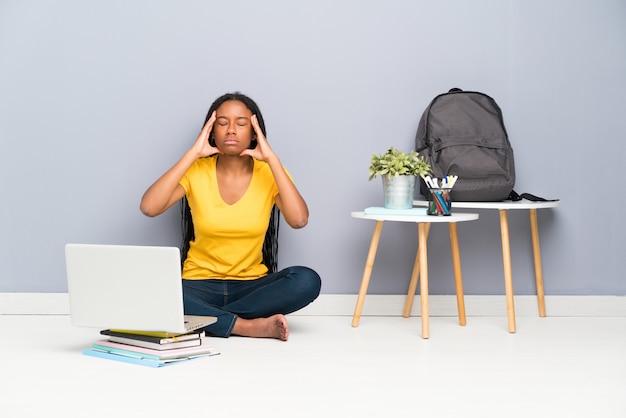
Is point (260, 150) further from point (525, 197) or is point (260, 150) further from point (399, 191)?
point (525, 197)

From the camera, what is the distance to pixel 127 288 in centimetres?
203

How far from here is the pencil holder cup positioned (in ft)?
8.12

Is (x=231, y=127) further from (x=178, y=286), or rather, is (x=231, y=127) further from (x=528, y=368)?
(x=528, y=368)

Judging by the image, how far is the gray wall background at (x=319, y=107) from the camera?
9.44 ft

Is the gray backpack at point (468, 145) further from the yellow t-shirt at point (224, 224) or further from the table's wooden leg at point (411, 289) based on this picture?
the yellow t-shirt at point (224, 224)

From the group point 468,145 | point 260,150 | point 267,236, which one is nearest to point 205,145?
point 260,150

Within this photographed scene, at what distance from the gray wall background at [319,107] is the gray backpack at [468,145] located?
0.44ft

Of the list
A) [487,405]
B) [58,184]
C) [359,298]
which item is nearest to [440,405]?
[487,405]

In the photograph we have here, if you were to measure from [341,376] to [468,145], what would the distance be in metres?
1.15

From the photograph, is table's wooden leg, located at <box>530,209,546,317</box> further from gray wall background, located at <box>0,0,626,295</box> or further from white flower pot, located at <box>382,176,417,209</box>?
white flower pot, located at <box>382,176,417,209</box>

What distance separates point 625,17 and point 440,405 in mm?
1958

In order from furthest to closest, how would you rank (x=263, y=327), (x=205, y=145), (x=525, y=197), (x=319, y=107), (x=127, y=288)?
1. (x=319, y=107)
2. (x=525, y=197)
3. (x=205, y=145)
4. (x=263, y=327)
5. (x=127, y=288)

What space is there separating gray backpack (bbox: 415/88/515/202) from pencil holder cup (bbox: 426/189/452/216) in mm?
170

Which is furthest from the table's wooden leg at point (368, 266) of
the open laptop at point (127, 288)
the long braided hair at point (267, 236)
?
the open laptop at point (127, 288)
